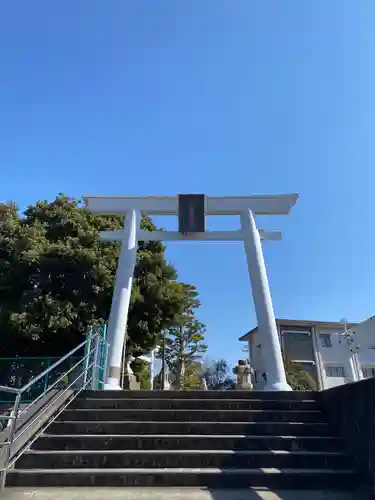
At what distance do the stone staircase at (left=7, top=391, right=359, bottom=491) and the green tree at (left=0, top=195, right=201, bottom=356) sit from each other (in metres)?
5.83

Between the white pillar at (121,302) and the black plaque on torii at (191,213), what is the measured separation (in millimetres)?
1278

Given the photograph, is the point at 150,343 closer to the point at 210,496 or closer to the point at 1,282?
the point at 1,282

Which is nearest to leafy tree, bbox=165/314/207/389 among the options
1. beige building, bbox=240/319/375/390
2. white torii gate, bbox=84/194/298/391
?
beige building, bbox=240/319/375/390

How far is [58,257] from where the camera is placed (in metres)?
11.2

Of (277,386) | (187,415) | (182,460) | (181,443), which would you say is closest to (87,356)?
(187,415)

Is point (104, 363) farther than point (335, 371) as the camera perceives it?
No

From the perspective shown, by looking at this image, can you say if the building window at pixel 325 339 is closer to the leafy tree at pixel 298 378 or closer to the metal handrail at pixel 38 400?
the leafy tree at pixel 298 378

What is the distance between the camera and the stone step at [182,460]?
152 inches

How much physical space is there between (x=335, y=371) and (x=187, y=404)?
74.4 feet

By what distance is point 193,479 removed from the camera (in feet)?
11.9

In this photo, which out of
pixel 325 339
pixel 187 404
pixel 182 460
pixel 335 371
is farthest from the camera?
pixel 325 339

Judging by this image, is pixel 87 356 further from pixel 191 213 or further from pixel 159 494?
pixel 191 213

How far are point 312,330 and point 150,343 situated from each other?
639 inches

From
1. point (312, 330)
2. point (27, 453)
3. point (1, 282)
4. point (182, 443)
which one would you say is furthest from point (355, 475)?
point (312, 330)
